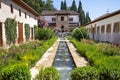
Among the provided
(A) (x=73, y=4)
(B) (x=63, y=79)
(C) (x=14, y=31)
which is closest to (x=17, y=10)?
(C) (x=14, y=31)

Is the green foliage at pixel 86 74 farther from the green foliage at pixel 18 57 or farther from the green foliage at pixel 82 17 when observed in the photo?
the green foliage at pixel 82 17

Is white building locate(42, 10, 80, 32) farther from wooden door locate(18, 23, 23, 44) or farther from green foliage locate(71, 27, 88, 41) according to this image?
wooden door locate(18, 23, 23, 44)

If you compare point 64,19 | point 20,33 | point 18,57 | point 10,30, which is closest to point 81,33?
point 20,33

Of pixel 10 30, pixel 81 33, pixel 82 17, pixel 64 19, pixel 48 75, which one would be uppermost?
pixel 82 17

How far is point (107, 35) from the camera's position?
27672 millimetres

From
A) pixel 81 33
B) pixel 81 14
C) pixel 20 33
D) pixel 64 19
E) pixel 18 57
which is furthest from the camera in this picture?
pixel 81 14

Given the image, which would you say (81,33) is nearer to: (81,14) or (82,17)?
(82,17)

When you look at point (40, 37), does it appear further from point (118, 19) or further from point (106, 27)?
point (118, 19)

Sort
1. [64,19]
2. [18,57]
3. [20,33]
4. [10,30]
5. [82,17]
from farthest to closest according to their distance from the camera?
1. [82,17]
2. [64,19]
3. [20,33]
4. [10,30]
5. [18,57]

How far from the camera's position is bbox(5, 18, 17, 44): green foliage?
1857 cm

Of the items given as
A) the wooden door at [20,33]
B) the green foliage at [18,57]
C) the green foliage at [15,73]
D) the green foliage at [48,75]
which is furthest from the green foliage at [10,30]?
the green foliage at [48,75]

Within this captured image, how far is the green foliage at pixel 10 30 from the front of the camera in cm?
1857

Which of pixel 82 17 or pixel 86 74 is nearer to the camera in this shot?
pixel 86 74

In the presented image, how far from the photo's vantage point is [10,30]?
63.3 ft
